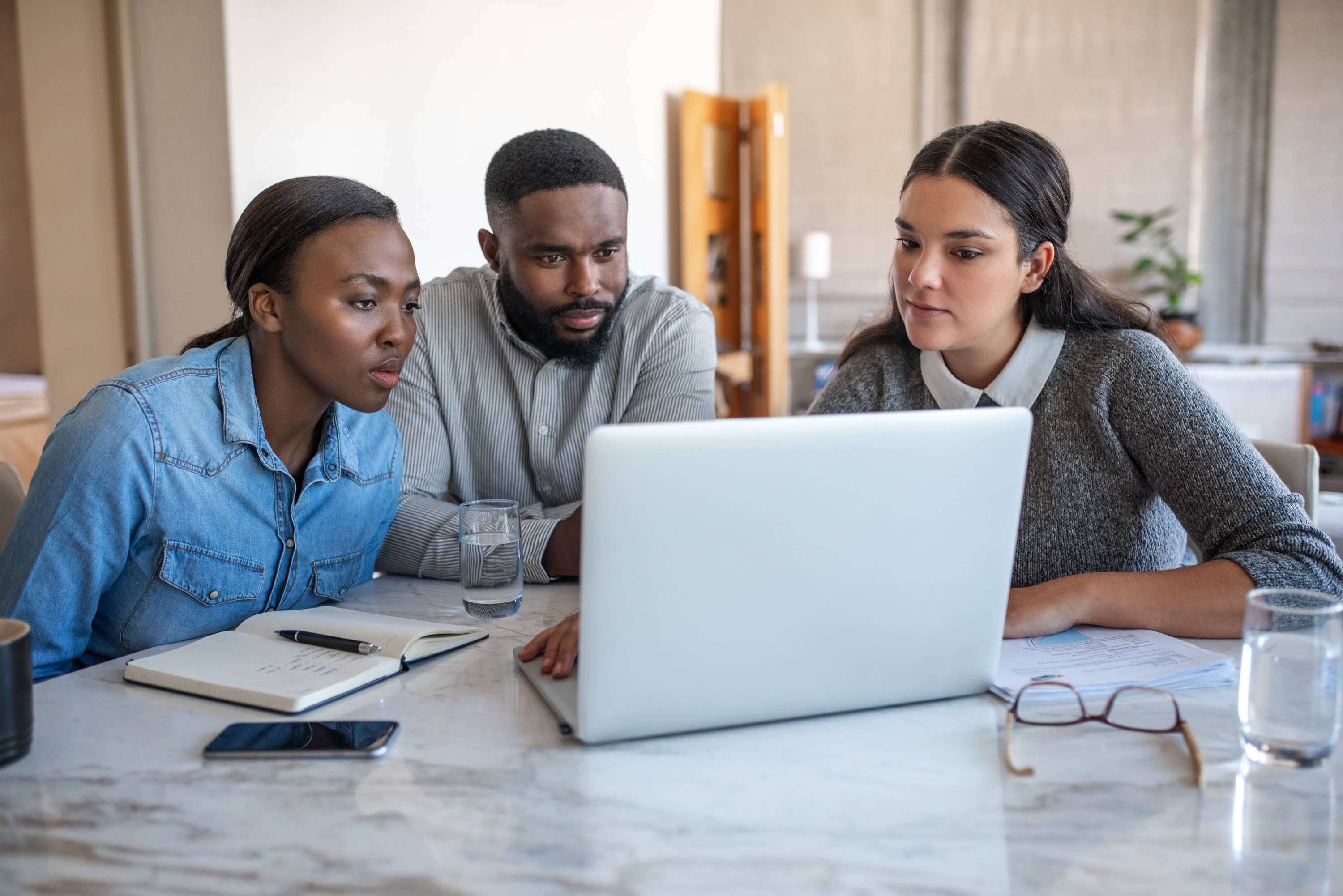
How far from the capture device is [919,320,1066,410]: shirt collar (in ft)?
4.89

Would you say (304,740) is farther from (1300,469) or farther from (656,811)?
(1300,469)

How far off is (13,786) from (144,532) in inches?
17.4

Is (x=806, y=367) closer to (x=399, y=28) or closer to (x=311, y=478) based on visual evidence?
(x=399, y=28)

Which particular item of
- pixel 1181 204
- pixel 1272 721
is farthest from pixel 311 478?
pixel 1181 204

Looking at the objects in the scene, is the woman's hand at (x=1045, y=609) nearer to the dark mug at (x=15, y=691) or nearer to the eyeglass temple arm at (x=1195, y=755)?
the eyeglass temple arm at (x=1195, y=755)

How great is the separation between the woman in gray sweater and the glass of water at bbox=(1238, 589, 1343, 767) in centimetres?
41

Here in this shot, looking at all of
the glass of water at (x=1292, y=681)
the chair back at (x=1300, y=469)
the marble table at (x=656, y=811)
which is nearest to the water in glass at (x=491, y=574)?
the marble table at (x=656, y=811)

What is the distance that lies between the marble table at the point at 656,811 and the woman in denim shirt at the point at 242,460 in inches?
9.7

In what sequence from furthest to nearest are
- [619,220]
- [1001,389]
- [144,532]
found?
[619,220]
[1001,389]
[144,532]

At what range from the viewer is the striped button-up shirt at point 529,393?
1809 mm

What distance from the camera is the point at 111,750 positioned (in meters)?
0.85

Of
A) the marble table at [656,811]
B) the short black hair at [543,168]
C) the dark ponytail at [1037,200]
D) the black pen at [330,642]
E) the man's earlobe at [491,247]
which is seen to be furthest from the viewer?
the man's earlobe at [491,247]

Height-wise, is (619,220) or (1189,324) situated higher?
(619,220)

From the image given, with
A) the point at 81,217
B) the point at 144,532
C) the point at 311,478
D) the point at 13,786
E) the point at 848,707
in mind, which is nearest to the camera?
the point at 13,786
